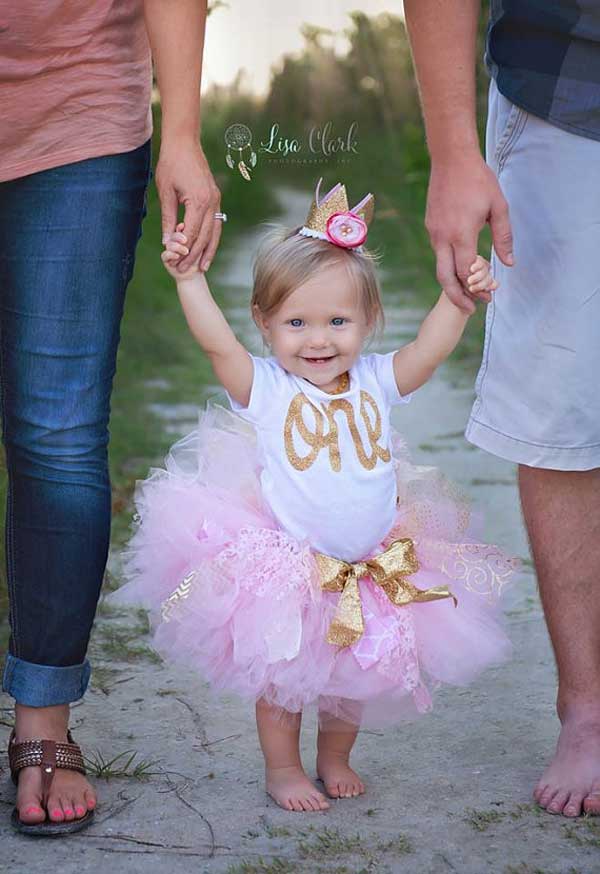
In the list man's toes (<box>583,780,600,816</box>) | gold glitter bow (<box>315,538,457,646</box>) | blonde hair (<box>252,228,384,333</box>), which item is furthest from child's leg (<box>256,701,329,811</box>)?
blonde hair (<box>252,228,384,333</box>)

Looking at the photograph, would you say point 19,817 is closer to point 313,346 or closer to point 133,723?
point 133,723

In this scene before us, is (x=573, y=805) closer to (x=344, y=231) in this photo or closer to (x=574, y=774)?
(x=574, y=774)

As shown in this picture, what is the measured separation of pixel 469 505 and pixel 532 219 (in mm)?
533

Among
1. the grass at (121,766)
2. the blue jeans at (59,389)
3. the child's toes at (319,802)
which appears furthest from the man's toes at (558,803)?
the blue jeans at (59,389)

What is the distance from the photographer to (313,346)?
2428 millimetres

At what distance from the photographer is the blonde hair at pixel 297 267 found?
2439 millimetres

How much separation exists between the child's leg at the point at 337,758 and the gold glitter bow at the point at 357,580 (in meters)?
0.24

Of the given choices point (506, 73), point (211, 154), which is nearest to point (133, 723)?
point (506, 73)

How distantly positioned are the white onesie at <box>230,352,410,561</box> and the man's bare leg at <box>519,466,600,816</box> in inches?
12.8

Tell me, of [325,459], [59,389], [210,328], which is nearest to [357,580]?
[325,459]

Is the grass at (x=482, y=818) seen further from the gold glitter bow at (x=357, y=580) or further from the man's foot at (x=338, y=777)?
the gold glitter bow at (x=357, y=580)

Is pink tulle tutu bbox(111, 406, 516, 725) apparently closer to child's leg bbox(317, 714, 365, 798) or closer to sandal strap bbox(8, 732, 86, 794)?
child's leg bbox(317, 714, 365, 798)

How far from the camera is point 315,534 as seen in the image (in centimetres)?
238

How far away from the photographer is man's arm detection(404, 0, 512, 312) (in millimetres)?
2289
